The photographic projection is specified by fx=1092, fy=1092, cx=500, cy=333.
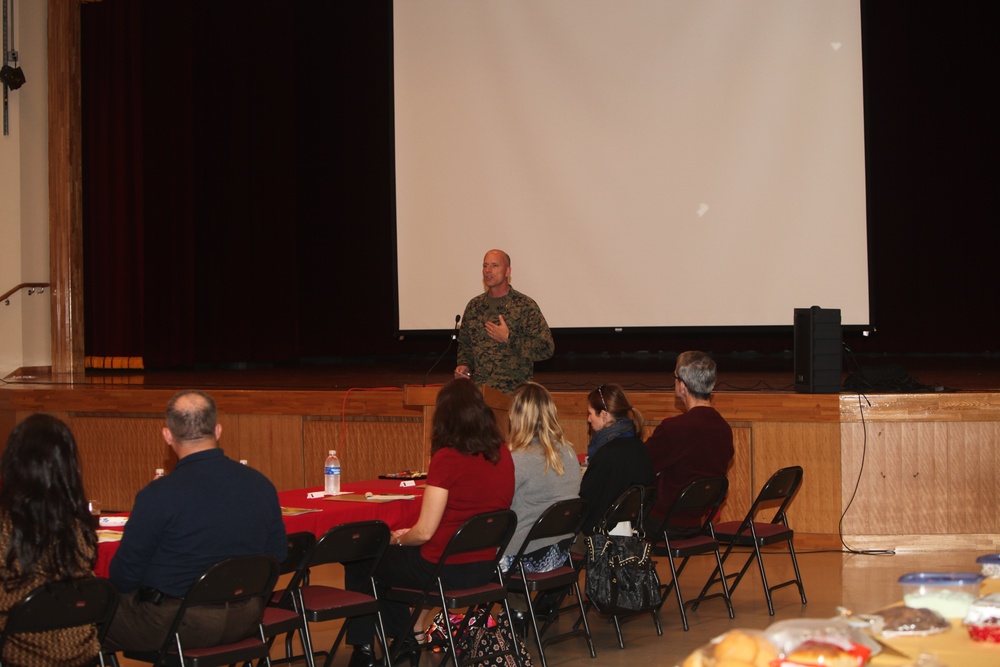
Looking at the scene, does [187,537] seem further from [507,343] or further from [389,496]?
[507,343]

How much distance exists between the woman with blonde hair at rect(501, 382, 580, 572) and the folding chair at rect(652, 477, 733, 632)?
1.94 feet

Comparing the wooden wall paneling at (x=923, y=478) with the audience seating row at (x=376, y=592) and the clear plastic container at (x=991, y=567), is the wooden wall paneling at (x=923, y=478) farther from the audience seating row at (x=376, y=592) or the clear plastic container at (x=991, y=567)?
the clear plastic container at (x=991, y=567)

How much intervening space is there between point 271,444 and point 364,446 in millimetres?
712

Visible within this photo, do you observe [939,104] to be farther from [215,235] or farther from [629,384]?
[215,235]

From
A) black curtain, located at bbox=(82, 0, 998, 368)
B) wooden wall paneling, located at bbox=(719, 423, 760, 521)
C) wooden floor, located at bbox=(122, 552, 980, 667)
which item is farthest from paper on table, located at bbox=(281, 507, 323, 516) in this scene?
black curtain, located at bbox=(82, 0, 998, 368)

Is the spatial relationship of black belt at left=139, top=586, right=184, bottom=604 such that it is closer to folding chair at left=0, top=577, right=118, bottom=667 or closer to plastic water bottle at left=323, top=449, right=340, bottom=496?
folding chair at left=0, top=577, right=118, bottom=667

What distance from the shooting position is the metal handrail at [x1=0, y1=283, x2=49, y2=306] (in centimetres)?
926

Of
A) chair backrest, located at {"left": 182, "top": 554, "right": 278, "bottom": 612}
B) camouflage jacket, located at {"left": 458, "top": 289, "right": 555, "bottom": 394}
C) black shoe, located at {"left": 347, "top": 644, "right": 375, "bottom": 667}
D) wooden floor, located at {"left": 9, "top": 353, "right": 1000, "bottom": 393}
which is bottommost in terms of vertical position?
black shoe, located at {"left": 347, "top": 644, "right": 375, "bottom": 667}

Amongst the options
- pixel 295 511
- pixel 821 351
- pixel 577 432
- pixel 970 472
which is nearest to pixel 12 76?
pixel 577 432

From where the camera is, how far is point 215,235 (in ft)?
35.3

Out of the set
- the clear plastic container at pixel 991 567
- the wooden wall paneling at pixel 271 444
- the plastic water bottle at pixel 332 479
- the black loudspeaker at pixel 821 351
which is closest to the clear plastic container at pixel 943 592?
the clear plastic container at pixel 991 567

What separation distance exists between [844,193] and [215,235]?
238 inches

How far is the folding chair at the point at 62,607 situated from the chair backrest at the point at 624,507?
2108mm

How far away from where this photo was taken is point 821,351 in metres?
6.43
